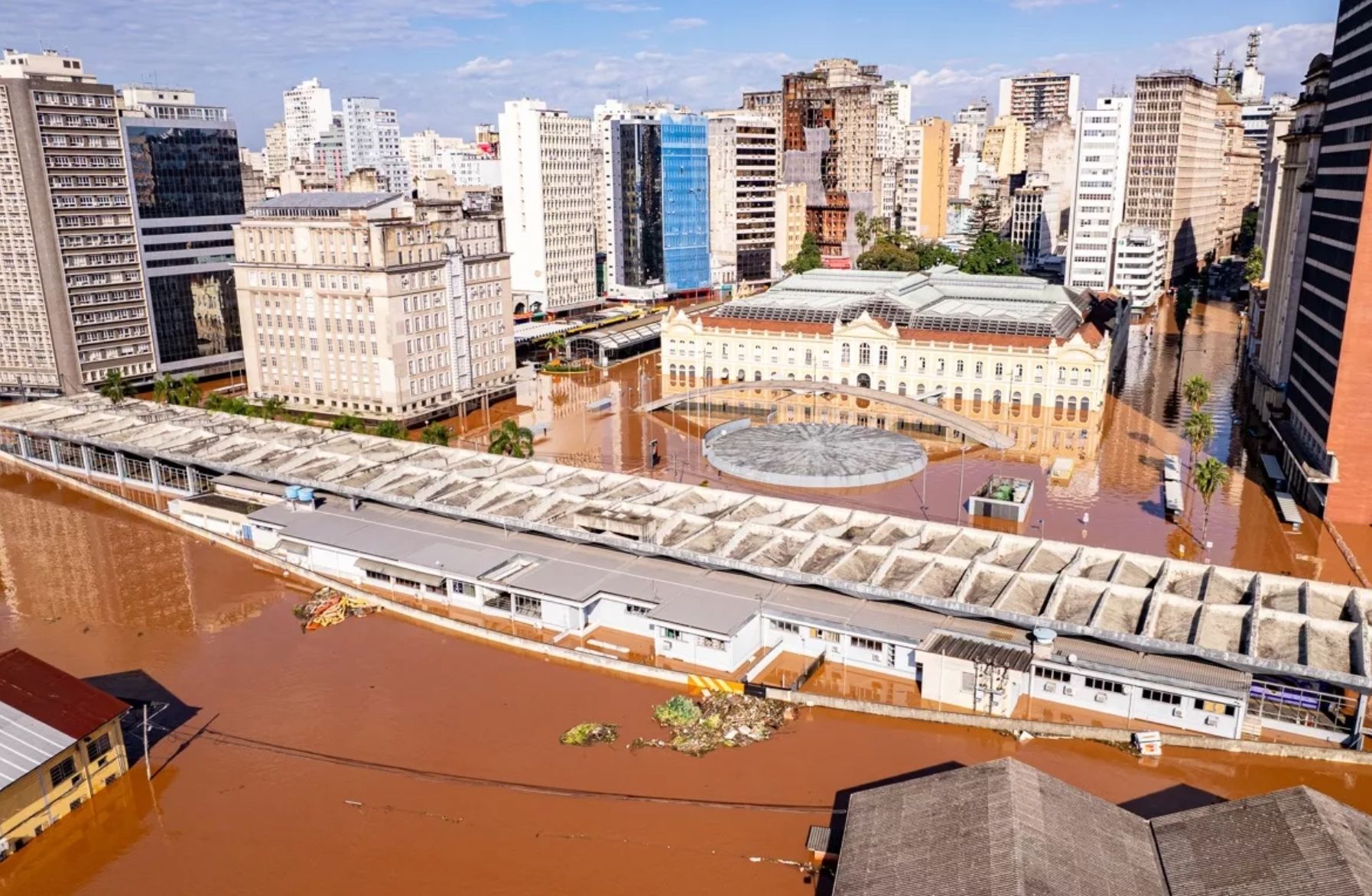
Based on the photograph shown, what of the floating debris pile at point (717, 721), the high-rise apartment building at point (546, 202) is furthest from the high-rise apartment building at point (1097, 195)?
the floating debris pile at point (717, 721)

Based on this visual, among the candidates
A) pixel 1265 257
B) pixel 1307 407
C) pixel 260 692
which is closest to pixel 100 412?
pixel 260 692

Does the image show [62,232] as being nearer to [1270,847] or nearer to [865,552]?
[865,552]

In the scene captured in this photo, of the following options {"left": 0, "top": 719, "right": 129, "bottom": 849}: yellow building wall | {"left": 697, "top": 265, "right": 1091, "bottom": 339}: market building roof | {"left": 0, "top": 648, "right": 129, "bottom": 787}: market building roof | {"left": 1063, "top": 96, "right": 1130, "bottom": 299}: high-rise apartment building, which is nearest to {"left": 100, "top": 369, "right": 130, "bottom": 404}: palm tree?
{"left": 0, "top": 648, "right": 129, "bottom": 787}: market building roof

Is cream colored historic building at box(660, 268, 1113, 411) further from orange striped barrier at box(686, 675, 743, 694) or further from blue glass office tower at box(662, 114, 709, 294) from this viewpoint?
orange striped barrier at box(686, 675, 743, 694)

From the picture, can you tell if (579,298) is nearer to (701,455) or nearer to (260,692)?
(701,455)

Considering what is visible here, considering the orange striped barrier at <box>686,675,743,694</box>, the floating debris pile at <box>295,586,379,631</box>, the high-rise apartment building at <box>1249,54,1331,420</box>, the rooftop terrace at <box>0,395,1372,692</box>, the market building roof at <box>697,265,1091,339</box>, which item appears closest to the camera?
the rooftop terrace at <box>0,395,1372,692</box>
